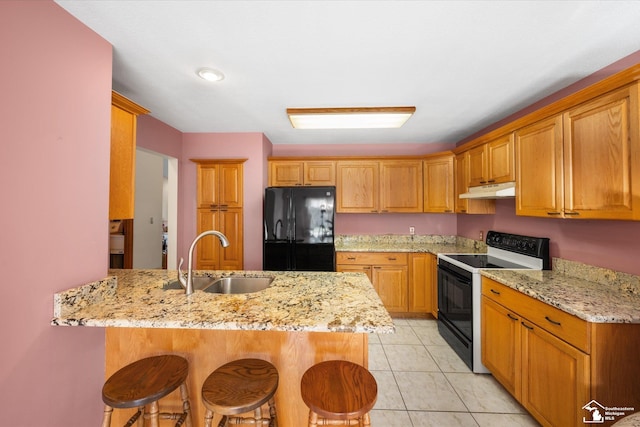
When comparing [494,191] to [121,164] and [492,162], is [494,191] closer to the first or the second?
[492,162]

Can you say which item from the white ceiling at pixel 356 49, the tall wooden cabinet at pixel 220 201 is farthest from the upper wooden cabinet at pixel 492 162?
the tall wooden cabinet at pixel 220 201

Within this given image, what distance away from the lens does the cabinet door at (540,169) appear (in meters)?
1.86

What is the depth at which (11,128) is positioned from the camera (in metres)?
1.03

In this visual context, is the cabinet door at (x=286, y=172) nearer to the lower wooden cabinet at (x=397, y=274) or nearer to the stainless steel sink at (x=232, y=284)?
the lower wooden cabinet at (x=397, y=274)

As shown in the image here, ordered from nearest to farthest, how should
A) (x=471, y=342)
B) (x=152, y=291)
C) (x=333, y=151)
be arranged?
(x=152, y=291) → (x=471, y=342) → (x=333, y=151)

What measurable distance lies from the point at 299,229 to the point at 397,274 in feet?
4.75

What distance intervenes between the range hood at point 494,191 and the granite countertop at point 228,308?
5.60ft

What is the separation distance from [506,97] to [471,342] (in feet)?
7.43

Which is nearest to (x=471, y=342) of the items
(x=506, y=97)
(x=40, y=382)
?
(x=506, y=97)

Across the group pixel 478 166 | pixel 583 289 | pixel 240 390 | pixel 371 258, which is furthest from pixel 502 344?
pixel 240 390

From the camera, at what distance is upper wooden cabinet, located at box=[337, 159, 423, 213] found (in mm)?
3648

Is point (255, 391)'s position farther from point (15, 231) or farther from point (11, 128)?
point (11, 128)

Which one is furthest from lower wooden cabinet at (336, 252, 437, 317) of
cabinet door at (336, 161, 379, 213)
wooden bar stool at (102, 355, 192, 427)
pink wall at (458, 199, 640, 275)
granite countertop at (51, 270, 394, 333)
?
wooden bar stool at (102, 355, 192, 427)

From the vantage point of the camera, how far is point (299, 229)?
10.2 ft
